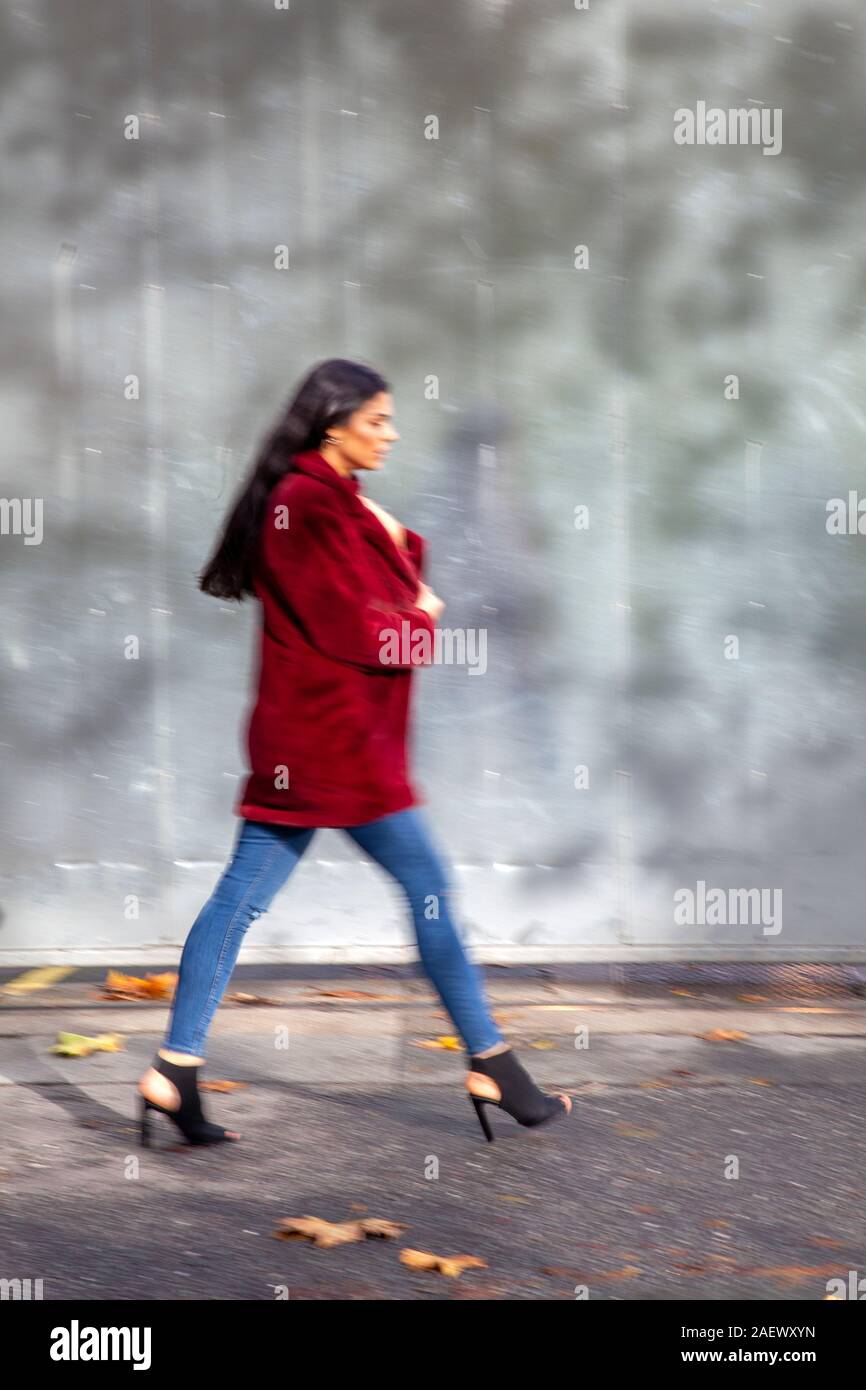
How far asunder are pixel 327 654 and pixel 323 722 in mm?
168

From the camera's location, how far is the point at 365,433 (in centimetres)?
443

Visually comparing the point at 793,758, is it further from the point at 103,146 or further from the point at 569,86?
the point at 103,146

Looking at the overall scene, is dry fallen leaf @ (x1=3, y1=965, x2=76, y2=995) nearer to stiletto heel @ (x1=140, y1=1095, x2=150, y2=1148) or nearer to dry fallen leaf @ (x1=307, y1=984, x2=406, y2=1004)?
dry fallen leaf @ (x1=307, y1=984, x2=406, y2=1004)

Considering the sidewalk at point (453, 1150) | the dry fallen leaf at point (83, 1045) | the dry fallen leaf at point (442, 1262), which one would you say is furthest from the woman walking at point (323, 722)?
the dry fallen leaf at point (83, 1045)

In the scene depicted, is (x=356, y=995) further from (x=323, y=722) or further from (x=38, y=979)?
(x=323, y=722)

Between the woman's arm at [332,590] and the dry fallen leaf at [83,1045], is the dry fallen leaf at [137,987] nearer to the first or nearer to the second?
the dry fallen leaf at [83,1045]

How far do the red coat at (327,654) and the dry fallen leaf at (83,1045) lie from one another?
126 centimetres

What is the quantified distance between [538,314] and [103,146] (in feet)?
5.30

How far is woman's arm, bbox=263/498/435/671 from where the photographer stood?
431cm

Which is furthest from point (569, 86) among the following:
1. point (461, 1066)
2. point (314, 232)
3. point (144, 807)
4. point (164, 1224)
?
point (164, 1224)

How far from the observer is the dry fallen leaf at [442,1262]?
142 inches

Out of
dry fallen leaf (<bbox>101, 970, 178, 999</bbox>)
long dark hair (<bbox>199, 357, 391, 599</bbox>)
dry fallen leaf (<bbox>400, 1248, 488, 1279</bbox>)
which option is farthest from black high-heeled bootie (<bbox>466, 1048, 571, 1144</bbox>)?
dry fallen leaf (<bbox>101, 970, 178, 999</bbox>)

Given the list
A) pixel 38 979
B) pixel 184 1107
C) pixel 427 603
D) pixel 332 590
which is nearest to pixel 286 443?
pixel 332 590

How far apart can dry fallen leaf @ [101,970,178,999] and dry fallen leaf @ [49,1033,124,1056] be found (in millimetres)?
594
